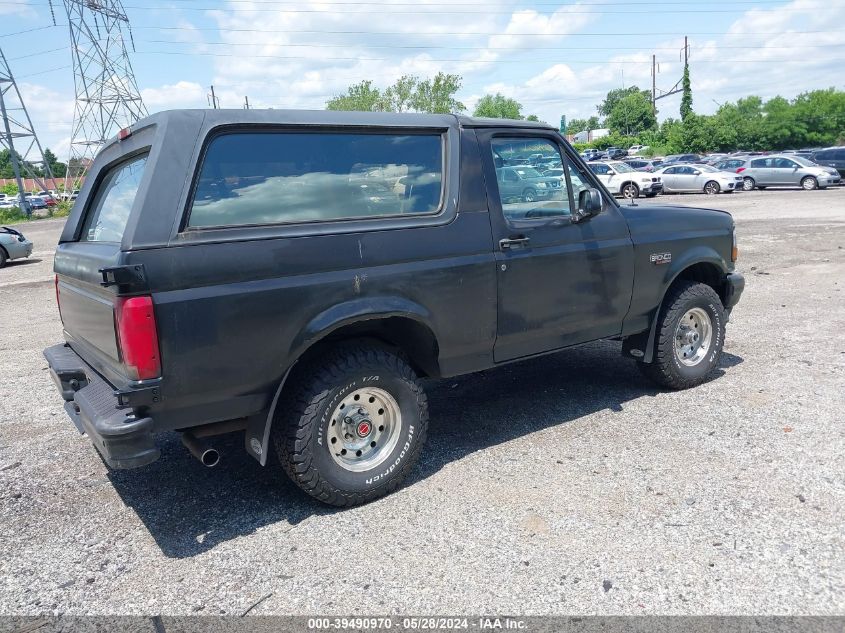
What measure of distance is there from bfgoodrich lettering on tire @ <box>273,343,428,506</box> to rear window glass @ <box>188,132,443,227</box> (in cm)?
79

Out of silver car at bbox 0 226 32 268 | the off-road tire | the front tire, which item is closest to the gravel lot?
the off-road tire

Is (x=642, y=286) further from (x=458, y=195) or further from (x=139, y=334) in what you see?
(x=139, y=334)

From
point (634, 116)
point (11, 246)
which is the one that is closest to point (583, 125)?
point (634, 116)

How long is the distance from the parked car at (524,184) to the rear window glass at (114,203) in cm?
209

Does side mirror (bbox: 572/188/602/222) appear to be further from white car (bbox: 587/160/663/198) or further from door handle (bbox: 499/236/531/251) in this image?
white car (bbox: 587/160/663/198)

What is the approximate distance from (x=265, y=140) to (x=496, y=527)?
233 cm

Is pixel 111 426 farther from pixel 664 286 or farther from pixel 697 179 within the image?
pixel 697 179

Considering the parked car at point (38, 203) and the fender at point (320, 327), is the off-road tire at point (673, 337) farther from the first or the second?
the parked car at point (38, 203)

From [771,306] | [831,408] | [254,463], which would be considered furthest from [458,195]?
[771,306]

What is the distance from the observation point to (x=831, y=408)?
482cm

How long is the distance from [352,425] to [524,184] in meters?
1.91

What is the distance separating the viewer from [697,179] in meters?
29.7

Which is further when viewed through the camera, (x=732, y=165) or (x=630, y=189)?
(x=732, y=165)

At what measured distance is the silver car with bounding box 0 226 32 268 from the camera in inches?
656
